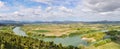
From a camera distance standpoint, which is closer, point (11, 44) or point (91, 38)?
point (11, 44)

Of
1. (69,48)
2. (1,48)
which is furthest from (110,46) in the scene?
(1,48)

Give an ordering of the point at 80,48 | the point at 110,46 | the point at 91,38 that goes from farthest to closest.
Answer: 1. the point at 91,38
2. the point at 110,46
3. the point at 80,48

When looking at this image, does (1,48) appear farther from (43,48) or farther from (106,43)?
(106,43)

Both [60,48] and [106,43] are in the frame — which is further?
[106,43]

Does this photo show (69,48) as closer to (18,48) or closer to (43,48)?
(43,48)

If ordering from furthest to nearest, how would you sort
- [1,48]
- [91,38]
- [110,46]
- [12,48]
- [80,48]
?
[91,38] → [110,46] → [80,48] → [12,48] → [1,48]

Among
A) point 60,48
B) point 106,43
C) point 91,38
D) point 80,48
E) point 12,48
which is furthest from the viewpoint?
point 91,38

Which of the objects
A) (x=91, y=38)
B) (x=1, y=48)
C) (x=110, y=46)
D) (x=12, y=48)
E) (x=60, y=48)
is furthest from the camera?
(x=91, y=38)

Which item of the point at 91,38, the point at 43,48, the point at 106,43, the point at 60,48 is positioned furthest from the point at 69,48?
the point at 91,38
